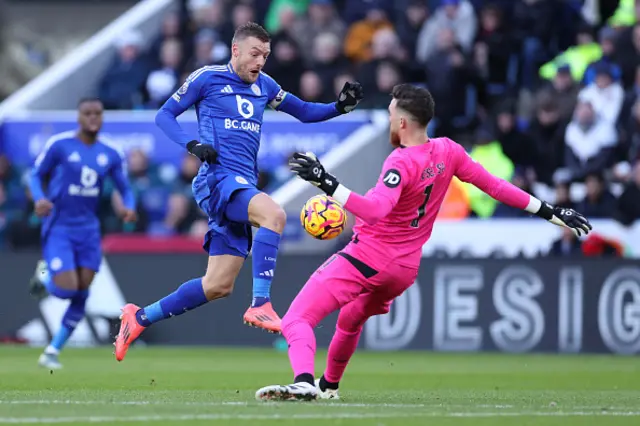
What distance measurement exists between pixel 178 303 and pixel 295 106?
5.90 feet

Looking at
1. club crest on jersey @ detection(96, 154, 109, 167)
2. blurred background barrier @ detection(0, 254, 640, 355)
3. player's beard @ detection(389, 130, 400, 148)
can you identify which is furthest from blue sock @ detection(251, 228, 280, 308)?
blurred background barrier @ detection(0, 254, 640, 355)

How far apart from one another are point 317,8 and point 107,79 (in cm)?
376

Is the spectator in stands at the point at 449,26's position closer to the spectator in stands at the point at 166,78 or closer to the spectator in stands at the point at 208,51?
the spectator in stands at the point at 208,51

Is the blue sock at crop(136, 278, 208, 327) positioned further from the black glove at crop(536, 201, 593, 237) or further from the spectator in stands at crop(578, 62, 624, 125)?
the spectator in stands at crop(578, 62, 624, 125)

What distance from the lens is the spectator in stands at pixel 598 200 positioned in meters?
18.1

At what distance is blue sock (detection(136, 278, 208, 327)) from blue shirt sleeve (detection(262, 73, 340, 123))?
152 centimetres

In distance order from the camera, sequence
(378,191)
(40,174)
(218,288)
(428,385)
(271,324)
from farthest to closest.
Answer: (40,174)
(428,385)
(218,288)
(271,324)
(378,191)

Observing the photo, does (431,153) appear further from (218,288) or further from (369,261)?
(218,288)

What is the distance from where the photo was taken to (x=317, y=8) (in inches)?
867

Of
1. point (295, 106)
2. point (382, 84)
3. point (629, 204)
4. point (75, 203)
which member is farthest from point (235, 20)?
point (295, 106)

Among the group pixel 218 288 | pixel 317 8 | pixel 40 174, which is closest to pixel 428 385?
pixel 218 288

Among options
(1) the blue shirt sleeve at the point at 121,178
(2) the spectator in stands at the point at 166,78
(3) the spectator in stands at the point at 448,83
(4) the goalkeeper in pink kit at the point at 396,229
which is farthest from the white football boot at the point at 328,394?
(2) the spectator in stands at the point at 166,78

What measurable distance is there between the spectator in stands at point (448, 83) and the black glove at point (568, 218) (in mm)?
10817

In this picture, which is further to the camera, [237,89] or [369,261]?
[237,89]
